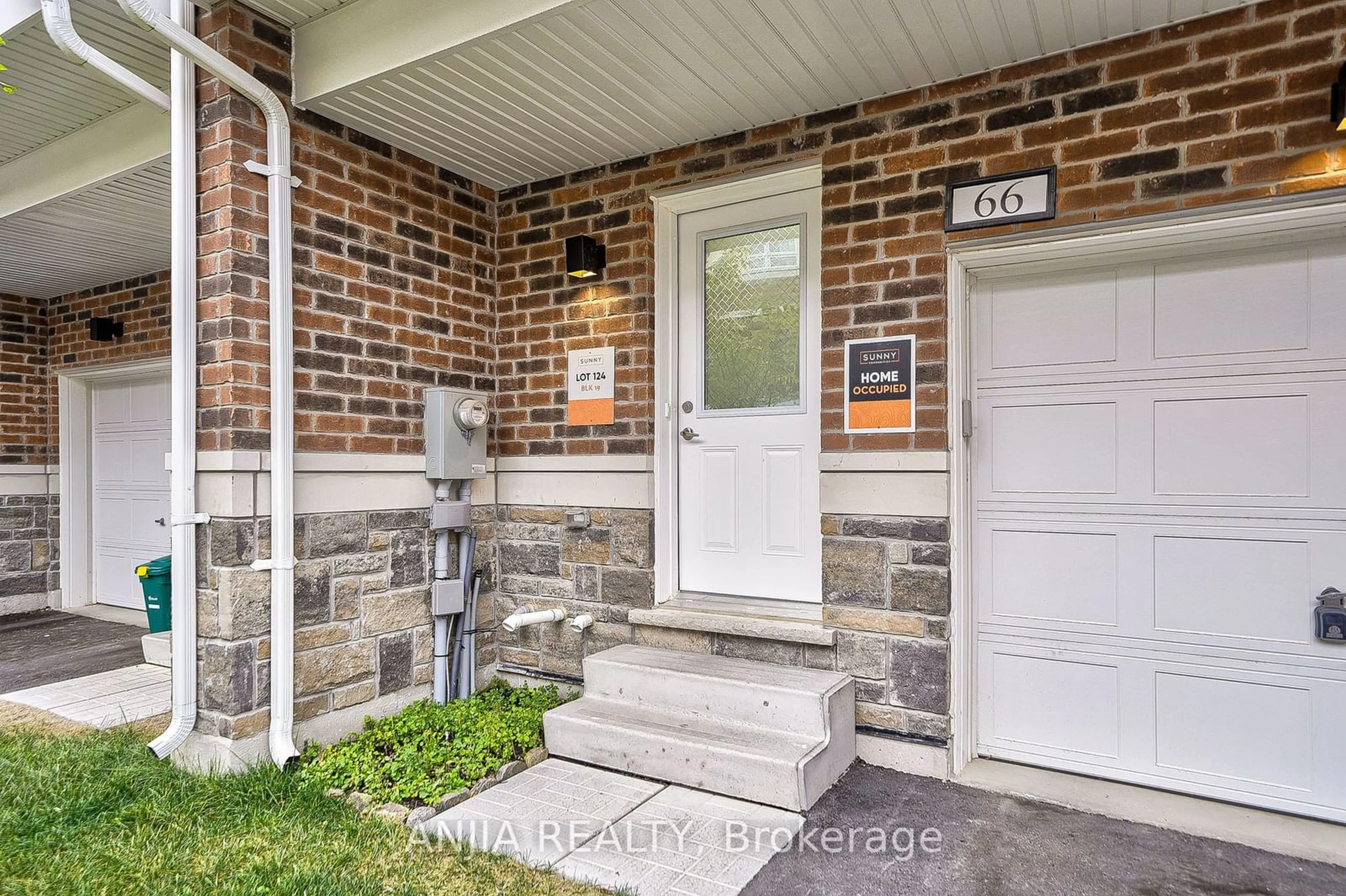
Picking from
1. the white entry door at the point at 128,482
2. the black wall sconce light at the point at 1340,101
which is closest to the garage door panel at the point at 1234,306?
the black wall sconce light at the point at 1340,101

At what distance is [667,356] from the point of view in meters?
3.85

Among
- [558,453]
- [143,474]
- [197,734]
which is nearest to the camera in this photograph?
[197,734]

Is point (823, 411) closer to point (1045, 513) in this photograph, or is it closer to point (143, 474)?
point (1045, 513)

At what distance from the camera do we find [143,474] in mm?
6312

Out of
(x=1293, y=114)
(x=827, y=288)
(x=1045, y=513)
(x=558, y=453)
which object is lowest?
(x=1045, y=513)

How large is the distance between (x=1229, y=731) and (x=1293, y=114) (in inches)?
84.8

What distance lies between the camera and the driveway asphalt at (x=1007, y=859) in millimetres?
2252

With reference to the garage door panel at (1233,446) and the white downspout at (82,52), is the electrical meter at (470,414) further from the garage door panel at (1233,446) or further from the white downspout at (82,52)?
the garage door panel at (1233,446)

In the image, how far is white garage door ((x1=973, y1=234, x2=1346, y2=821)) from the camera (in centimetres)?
264

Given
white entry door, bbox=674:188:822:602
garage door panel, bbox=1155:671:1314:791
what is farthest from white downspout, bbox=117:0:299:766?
garage door panel, bbox=1155:671:1314:791

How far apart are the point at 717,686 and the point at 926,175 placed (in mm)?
2263

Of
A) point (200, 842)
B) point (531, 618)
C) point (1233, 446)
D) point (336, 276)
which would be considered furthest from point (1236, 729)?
point (336, 276)

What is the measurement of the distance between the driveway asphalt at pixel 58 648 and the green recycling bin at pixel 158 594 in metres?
0.24

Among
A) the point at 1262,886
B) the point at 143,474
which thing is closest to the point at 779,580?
the point at 1262,886
